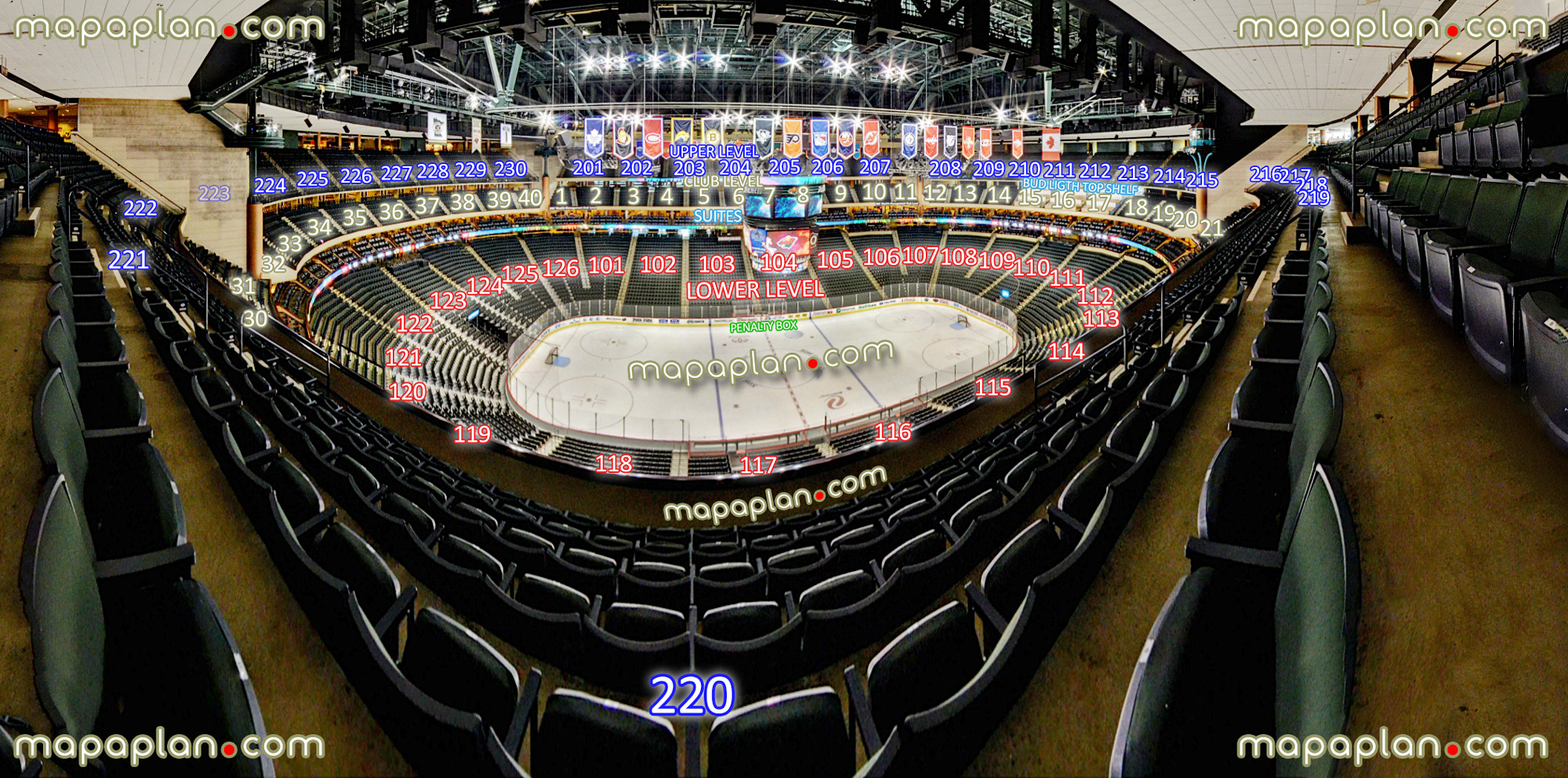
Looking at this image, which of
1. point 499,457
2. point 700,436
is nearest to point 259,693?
point 499,457

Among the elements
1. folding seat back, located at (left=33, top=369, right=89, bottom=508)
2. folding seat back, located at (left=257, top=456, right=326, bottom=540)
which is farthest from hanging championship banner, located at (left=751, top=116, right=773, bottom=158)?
folding seat back, located at (left=33, top=369, right=89, bottom=508)

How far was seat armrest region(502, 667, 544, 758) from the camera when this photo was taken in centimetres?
164

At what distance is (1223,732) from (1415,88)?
1902 centimetres

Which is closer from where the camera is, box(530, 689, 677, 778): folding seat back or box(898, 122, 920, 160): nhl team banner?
box(530, 689, 677, 778): folding seat back

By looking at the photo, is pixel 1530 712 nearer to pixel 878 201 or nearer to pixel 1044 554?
pixel 1044 554

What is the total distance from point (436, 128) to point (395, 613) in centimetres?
2110

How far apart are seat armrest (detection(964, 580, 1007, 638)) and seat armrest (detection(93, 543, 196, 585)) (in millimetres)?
2127

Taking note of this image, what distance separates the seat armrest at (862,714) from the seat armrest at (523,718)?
0.79m

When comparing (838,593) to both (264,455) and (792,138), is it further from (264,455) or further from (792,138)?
(792,138)

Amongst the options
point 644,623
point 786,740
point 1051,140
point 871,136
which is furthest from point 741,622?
point 1051,140

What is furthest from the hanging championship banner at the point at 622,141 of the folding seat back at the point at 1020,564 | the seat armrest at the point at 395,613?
the folding seat back at the point at 1020,564

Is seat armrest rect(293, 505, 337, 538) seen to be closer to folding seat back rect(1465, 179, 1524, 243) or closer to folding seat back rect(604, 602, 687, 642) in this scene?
folding seat back rect(604, 602, 687, 642)

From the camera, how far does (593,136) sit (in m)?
19.3

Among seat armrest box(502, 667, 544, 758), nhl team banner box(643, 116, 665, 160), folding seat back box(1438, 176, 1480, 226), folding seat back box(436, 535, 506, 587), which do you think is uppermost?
nhl team banner box(643, 116, 665, 160)
